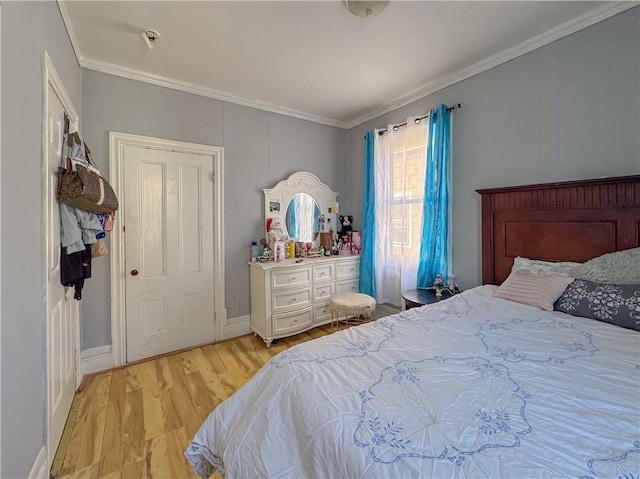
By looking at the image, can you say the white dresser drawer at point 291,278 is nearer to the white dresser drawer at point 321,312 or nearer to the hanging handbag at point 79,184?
the white dresser drawer at point 321,312

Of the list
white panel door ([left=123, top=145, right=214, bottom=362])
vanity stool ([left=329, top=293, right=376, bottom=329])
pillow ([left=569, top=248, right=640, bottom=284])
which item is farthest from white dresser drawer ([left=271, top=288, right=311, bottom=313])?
pillow ([left=569, top=248, right=640, bottom=284])

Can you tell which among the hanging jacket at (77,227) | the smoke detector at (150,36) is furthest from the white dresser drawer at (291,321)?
the smoke detector at (150,36)

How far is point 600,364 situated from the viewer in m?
1.13

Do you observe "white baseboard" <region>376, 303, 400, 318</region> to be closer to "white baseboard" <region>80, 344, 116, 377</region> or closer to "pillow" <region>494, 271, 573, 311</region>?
"pillow" <region>494, 271, 573, 311</region>

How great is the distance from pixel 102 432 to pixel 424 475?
79.5 inches

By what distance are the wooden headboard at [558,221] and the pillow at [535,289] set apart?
299mm

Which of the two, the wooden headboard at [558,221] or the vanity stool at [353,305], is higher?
the wooden headboard at [558,221]

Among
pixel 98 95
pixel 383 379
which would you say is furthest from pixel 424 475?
pixel 98 95

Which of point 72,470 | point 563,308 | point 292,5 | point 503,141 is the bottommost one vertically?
point 72,470

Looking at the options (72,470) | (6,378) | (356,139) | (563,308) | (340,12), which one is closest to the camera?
(6,378)

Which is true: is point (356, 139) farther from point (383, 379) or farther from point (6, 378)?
point (6, 378)

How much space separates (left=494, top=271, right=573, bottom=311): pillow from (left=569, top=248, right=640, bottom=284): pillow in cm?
16

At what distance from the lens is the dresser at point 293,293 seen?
289 centimetres

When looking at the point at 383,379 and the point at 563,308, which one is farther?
the point at 563,308
